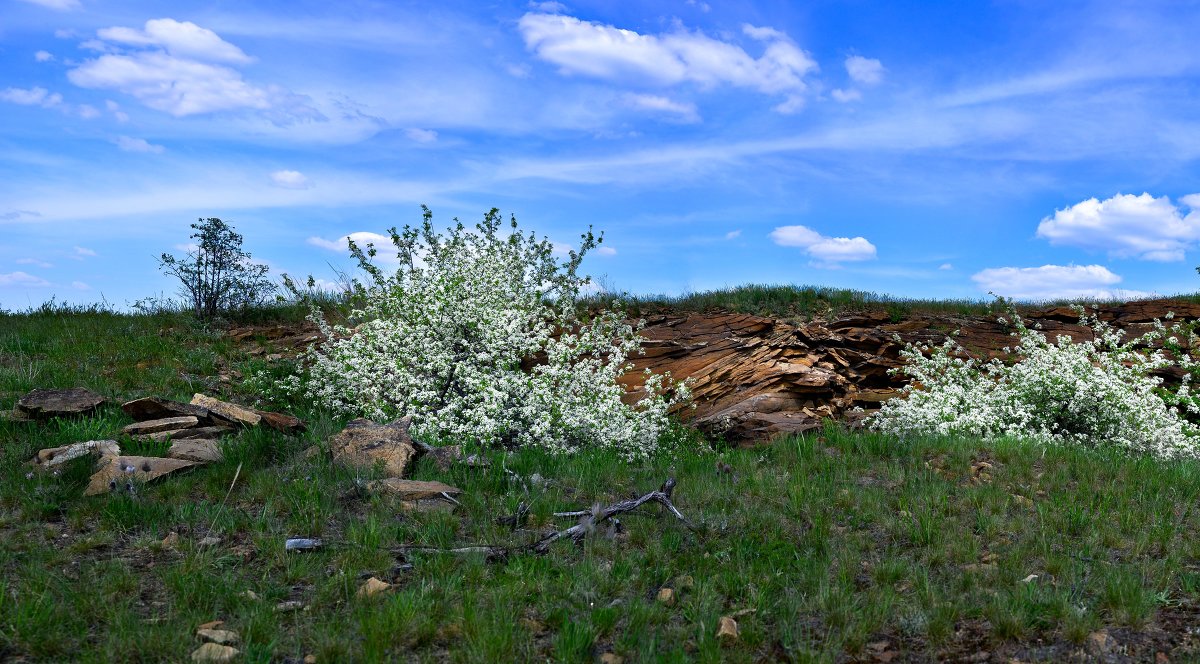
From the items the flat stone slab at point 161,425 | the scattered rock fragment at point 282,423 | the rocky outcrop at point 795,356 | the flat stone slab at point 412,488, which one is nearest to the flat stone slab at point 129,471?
the flat stone slab at point 161,425

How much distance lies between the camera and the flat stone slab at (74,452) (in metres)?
7.17

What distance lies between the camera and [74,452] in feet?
23.8

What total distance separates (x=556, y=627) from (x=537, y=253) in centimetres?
1050

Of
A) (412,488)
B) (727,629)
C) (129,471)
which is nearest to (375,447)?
(412,488)

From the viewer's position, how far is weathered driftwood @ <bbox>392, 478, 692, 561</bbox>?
17.8 ft

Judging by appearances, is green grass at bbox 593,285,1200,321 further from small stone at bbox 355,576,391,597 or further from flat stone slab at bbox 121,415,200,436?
small stone at bbox 355,576,391,597

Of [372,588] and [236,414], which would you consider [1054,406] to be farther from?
[236,414]

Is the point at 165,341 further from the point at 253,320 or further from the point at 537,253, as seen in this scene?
the point at 537,253

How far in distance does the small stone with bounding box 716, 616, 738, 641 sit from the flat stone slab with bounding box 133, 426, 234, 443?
5.81m

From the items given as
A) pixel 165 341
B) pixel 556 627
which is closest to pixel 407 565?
pixel 556 627

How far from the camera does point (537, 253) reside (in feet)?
47.6

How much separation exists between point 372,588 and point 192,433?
440cm

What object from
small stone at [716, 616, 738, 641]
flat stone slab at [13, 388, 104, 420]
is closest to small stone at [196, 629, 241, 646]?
small stone at [716, 616, 738, 641]

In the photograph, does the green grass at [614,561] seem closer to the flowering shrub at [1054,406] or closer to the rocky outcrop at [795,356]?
the flowering shrub at [1054,406]
